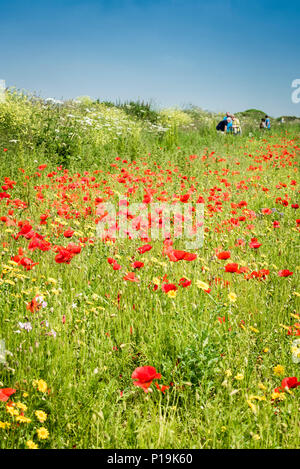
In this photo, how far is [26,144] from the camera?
8031 mm

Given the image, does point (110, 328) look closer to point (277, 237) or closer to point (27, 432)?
point (27, 432)

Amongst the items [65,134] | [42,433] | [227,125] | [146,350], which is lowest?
[42,433]

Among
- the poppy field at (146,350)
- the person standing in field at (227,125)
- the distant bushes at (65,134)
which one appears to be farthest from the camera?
the person standing in field at (227,125)

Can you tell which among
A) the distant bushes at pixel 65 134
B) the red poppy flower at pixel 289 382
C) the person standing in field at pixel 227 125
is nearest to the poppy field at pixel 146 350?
the red poppy flower at pixel 289 382

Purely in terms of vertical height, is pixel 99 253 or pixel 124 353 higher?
pixel 99 253

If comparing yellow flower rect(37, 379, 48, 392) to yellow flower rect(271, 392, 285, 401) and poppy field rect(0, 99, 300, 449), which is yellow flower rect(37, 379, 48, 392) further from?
yellow flower rect(271, 392, 285, 401)

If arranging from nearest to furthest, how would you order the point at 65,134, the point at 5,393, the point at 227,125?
the point at 5,393
the point at 65,134
the point at 227,125

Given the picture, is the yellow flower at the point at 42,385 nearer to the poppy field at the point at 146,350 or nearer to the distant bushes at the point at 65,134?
the poppy field at the point at 146,350

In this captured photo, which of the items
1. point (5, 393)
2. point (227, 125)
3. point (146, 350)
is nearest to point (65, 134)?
point (146, 350)

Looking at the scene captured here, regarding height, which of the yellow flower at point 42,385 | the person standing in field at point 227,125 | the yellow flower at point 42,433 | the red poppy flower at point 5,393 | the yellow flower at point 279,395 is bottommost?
the yellow flower at point 42,433

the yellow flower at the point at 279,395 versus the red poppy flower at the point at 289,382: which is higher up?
the red poppy flower at the point at 289,382

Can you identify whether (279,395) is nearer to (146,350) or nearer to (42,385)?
(146,350)
